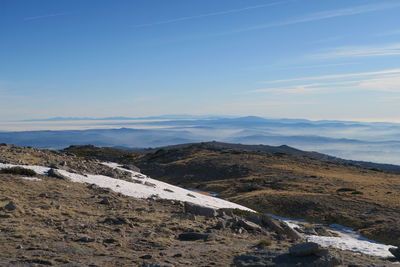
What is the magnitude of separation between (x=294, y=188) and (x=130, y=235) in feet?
99.5

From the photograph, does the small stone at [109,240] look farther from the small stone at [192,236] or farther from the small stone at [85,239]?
the small stone at [192,236]

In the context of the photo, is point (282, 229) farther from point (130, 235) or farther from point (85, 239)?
point (85, 239)

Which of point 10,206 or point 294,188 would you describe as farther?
point 294,188

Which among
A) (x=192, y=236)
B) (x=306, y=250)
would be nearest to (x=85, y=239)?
(x=192, y=236)

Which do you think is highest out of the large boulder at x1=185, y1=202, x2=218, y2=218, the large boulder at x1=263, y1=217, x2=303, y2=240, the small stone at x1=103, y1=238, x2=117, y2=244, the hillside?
the small stone at x1=103, y1=238, x2=117, y2=244

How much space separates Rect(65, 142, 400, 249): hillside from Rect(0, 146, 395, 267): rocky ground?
12258mm

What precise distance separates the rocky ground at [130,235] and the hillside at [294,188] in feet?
40.2

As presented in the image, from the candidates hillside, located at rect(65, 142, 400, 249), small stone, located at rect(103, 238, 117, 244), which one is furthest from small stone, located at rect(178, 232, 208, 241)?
hillside, located at rect(65, 142, 400, 249)

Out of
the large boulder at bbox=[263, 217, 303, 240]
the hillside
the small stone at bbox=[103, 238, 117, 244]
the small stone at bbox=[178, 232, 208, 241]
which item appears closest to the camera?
the small stone at bbox=[103, 238, 117, 244]

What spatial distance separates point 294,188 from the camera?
4028 centimetres

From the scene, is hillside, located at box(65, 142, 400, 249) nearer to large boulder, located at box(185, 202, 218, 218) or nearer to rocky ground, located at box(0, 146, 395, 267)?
large boulder, located at box(185, 202, 218, 218)

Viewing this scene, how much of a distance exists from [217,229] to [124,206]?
4.81m

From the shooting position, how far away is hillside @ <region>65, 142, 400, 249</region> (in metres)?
27.8

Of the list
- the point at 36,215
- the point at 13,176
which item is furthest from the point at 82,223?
the point at 13,176
